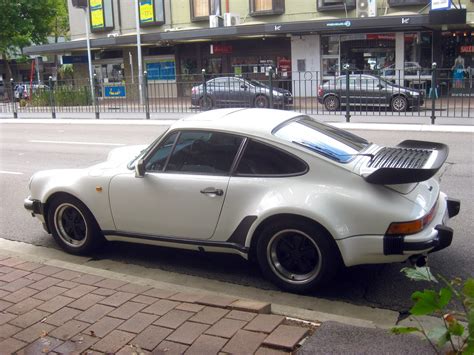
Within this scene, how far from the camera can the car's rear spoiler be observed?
4.10 m

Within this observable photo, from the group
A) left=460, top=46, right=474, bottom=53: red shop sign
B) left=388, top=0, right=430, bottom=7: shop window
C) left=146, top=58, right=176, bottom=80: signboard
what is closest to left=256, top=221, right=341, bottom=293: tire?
left=388, top=0, right=430, bottom=7: shop window

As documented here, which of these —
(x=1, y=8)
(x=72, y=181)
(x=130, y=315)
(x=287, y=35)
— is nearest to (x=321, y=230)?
(x=130, y=315)

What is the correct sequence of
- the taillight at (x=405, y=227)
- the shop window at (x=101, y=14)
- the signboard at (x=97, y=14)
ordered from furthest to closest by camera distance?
the signboard at (x=97, y=14) < the shop window at (x=101, y=14) < the taillight at (x=405, y=227)

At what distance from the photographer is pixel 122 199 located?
5133mm

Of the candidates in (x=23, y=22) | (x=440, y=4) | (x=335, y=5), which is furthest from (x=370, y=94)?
(x=23, y=22)

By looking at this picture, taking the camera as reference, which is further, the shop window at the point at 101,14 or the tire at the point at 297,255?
the shop window at the point at 101,14

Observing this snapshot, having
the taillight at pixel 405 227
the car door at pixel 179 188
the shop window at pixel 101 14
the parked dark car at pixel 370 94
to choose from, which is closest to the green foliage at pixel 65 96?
the parked dark car at pixel 370 94

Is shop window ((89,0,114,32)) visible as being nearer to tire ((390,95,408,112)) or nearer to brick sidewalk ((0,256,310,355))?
tire ((390,95,408,112))

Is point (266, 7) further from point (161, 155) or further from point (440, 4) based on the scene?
point (161, 155)

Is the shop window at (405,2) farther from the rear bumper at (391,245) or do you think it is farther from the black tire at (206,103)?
the rear bumper at (391,245)

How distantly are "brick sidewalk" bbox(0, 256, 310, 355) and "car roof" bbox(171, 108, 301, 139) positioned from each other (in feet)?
4.71

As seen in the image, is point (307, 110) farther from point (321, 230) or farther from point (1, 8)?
point (1, 8)

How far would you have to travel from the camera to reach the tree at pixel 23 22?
41.0 metres

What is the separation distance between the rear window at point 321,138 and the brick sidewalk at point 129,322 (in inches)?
56.6
